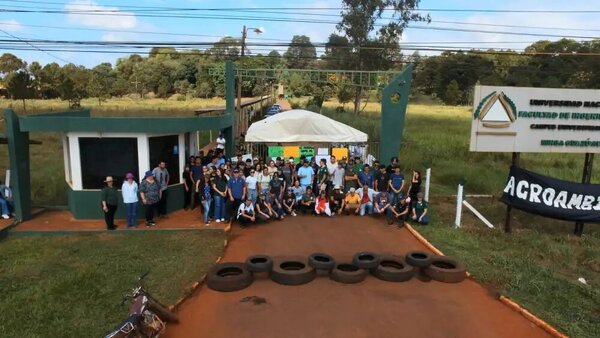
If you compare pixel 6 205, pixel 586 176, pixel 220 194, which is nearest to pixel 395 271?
pixel 220 194

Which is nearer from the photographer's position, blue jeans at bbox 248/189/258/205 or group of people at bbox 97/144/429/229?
group of people at bbox 97/144/429/229

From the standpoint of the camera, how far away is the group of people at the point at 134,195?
33.8 feet

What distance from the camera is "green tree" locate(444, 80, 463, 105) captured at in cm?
6838

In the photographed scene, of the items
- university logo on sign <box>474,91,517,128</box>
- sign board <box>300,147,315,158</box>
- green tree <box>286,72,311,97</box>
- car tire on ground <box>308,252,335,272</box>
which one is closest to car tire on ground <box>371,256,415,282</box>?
car tire on ground <box>308,252,335,272</box>

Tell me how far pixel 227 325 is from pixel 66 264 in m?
4.09

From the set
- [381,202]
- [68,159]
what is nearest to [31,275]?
[68,159]

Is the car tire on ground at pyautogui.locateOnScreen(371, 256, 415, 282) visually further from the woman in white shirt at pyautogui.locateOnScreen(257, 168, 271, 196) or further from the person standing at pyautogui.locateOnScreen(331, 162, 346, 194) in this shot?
the person standing at pyautogui.locateOnScreen(331, 162, 346, 194)

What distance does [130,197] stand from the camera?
10.4 metres

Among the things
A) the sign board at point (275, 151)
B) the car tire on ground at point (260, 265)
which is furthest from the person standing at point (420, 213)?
the sign board at point (275, 151)

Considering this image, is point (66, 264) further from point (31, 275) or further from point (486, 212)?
point (486, 212)

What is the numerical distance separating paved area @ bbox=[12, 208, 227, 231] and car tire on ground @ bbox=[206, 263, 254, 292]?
110 inches

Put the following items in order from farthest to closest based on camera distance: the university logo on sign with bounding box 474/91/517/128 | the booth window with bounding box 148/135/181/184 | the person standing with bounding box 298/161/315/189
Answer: the person standing with bounding box 298/161/315/189, the booth window with bounding box 148/135/181/184, the university logo on sign with bounding box 474/91/517/128

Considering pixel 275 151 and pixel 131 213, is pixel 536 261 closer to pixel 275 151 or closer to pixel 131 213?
pixel 131 213

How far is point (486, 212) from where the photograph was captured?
13773 millimetres
